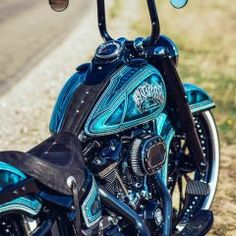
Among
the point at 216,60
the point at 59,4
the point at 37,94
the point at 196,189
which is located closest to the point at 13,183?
the point at 59,4

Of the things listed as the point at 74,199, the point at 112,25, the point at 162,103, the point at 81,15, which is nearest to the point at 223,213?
the point at 162,103

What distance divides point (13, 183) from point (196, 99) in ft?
6.52

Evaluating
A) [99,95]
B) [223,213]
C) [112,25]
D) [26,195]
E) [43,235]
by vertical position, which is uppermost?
[112,25]

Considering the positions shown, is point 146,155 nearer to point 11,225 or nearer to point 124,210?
point 124,210

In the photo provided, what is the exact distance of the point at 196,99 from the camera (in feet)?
15.9

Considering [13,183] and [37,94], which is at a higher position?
[37,94]

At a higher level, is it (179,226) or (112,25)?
(112,25)

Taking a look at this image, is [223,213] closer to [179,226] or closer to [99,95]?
[179,226]

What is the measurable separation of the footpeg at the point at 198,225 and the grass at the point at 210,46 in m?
2.83

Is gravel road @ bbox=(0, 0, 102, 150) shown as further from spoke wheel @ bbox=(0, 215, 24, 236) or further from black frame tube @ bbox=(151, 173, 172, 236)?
spoke wheel @ bbox=(0, 215, 24, 236)

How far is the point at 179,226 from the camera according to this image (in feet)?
15.6

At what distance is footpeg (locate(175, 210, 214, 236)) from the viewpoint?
452cm

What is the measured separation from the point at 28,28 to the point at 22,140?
8343 mm

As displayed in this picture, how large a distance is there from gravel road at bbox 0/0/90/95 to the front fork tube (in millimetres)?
5492
